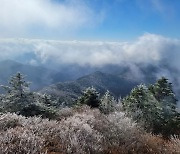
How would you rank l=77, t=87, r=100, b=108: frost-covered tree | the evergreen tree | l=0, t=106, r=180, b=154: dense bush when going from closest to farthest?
l=0, t=106, r=180, b=154: dense bush
l=77, t=87, r=100, b=108: frost-covered tree
the evergreen tree

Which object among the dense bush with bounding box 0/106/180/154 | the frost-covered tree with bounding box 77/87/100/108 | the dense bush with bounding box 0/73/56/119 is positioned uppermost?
the frost-covered tree with bounding box 77/87/100/108

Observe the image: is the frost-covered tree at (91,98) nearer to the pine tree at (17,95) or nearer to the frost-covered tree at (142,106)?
the frost-covered tree at (142,106)

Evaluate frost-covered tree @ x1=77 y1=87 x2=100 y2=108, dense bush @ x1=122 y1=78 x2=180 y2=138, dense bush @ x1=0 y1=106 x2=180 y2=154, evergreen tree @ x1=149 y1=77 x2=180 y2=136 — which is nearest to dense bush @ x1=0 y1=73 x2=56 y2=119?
dense bush @ x1=122 y1=78 x2=180 y2=138

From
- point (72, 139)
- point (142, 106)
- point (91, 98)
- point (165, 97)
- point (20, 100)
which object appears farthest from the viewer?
point (165, 97)

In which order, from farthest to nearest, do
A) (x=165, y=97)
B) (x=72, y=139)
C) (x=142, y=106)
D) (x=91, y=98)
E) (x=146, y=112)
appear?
(x=165, y=97) → (x=91, y=98) → (x=146, y=112) → (x=142, y=106) → (x=72, y=139)

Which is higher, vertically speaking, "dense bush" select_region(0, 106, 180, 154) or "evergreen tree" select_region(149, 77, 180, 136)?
"evergreen tree" select_region(149, 77, 180, 136)

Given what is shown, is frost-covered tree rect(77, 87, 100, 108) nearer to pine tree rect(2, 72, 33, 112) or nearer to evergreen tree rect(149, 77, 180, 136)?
evergreen tree rect(149, 77, 180, 136)

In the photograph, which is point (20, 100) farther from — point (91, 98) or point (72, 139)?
point (72, 139)

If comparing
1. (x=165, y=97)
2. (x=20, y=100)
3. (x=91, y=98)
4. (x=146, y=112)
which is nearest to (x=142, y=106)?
(x=146, y=112)

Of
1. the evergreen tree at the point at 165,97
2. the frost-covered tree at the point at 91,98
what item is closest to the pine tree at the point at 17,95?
the frost-covered tree at the point at 91,98

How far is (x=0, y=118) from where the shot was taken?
15594mm

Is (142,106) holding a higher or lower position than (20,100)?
higher

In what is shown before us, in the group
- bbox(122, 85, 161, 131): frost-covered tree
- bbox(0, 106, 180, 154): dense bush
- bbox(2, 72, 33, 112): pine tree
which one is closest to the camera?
bbox(0, 106, 180, 154): dense bush

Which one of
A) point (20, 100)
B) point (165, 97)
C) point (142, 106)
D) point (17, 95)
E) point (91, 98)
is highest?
point (165, 97)
